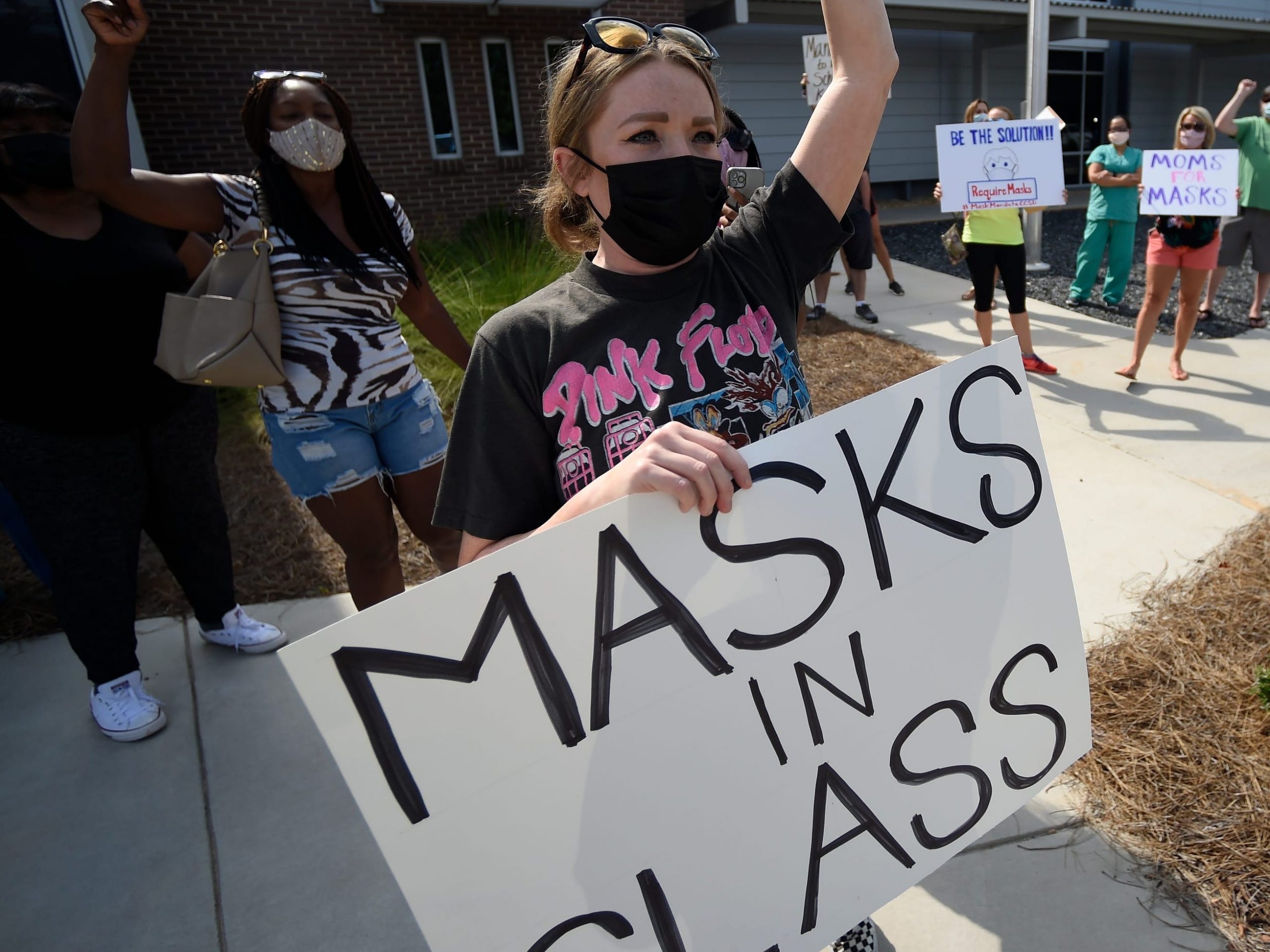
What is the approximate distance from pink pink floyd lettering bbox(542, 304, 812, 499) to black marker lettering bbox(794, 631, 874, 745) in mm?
380

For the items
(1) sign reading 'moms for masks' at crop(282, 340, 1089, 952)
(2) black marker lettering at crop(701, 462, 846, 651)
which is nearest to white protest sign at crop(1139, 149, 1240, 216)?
(1) sign reading 'moms for masks' at crop(282, 340, 1089, 952)

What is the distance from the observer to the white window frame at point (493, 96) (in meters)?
10.6

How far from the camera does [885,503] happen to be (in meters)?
1.41

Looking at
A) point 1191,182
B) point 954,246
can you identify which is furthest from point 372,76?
point 1191,182

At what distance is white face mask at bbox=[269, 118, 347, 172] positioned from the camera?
7.87 feet

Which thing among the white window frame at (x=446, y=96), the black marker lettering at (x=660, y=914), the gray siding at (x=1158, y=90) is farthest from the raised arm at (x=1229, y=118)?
the gray siding at (x=1158, y=90)

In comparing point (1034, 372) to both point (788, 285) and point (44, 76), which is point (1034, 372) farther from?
point (44, 76)

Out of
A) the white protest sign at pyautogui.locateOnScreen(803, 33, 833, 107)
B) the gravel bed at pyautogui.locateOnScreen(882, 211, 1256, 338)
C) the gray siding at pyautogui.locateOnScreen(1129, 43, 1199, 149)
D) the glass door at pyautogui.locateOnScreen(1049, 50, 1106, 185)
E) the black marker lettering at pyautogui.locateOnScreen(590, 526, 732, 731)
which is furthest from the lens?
the gray siding at pyautogui.locateOnScreen(1129, 43, 1199, 149)

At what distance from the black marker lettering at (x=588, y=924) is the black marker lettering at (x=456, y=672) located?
268 millimetres

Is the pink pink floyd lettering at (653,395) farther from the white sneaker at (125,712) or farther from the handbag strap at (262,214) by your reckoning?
the white sneaker at (125,712)

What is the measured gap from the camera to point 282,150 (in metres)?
2.42

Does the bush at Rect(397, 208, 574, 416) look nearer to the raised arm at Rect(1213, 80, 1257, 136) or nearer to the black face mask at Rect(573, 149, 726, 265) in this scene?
the black face mask at Rect(573, 149, 726, 265)

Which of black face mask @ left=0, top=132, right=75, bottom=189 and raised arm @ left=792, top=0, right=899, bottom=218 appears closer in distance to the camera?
raised arm @ left=792, top=0, right=899, bottom=218

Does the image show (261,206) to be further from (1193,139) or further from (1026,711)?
(1193,139)
